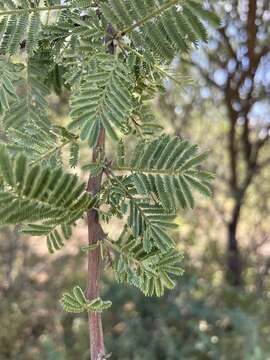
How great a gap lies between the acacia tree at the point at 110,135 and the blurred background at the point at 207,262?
52.7 inches

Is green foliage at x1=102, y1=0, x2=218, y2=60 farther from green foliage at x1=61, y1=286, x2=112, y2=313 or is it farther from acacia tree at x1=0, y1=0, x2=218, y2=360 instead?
green foliage at x1=61, y1=286, x2=112, y2=313

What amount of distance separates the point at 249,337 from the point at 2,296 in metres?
1.30

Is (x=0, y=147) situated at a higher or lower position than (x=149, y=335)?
higher

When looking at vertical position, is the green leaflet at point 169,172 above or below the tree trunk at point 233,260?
above

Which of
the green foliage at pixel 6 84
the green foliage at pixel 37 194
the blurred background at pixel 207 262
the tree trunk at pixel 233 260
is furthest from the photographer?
the tree trunk at pixel 233 260

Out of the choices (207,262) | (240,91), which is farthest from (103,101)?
(207,262)

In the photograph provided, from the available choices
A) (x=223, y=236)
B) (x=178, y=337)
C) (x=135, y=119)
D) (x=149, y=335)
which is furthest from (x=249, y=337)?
(x=135, y=119)

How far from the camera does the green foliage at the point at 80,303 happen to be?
0.32 meters

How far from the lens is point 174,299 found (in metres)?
2.11

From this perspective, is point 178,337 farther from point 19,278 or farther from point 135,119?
point 135,119

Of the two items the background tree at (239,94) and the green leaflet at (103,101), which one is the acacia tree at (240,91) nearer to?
the background tree at (239,94)

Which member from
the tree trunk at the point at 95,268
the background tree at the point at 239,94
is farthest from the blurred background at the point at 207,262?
the tree trunk at the point at 95,268

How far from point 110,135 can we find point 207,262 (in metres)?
2.29

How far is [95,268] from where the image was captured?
0.33m
